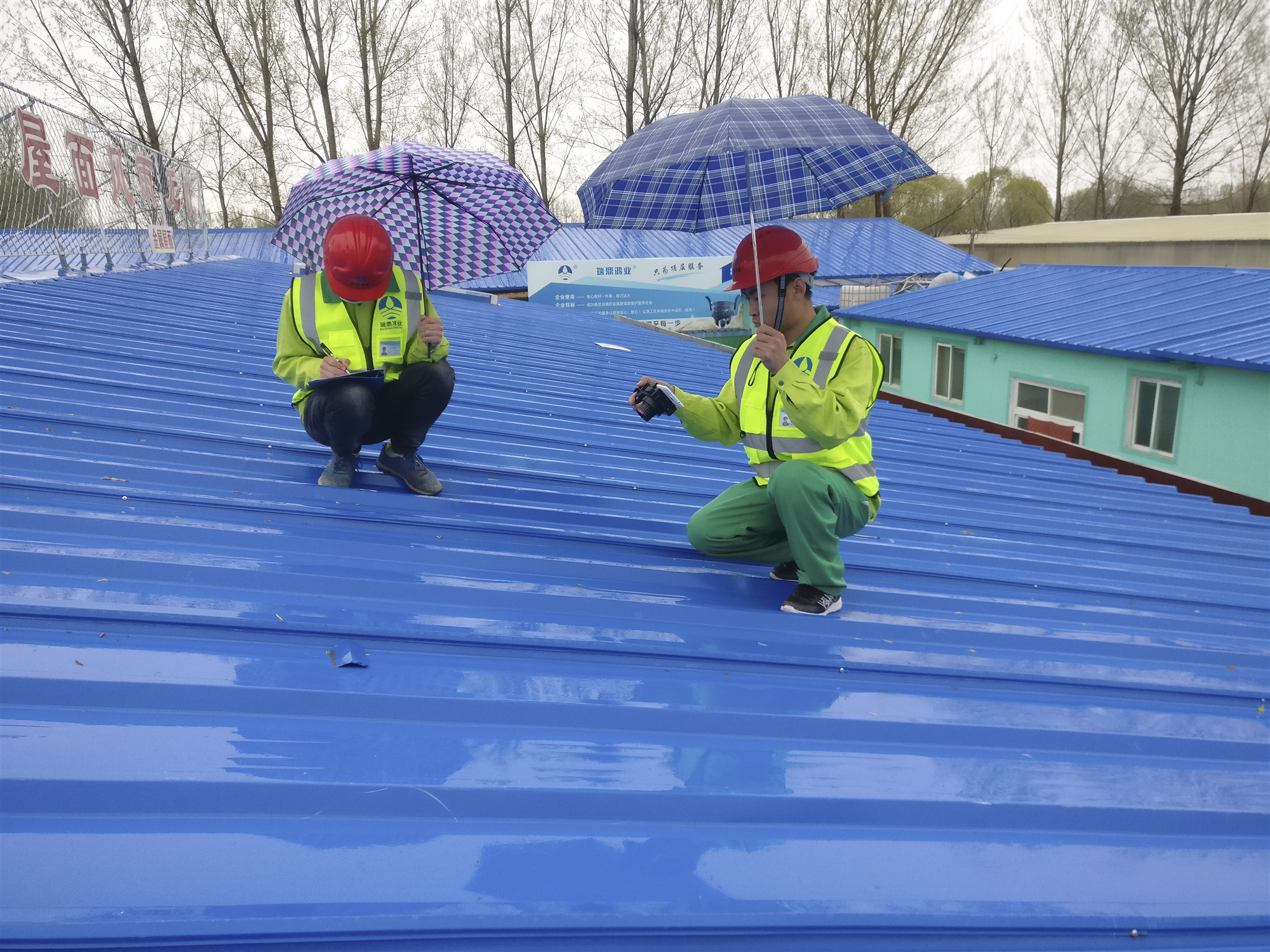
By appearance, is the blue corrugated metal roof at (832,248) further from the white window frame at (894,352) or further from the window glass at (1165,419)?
the window glass at (1165,419)

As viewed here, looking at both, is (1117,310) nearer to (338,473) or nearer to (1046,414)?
(1046,414)

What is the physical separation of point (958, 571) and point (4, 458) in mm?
4083

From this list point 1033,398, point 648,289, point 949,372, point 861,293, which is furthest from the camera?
point 861,293

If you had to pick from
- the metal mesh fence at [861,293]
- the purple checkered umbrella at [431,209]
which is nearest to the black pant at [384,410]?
the purple checkered umbrella at [431,209]

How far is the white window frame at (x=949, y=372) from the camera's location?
17.9 metres

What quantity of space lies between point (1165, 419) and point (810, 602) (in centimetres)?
1217

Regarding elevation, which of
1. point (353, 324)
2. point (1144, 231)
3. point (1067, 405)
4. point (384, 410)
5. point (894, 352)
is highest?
point (1144, 231)

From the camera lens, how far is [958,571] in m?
4.13

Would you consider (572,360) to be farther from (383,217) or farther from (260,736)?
(260,736)

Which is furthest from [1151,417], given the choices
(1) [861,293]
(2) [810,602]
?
(1) [861,293]

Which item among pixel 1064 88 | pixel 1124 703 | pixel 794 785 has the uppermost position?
pixel 1064 88

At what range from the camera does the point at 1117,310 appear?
558 inches

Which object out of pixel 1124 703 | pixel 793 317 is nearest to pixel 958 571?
pixel 1124 703

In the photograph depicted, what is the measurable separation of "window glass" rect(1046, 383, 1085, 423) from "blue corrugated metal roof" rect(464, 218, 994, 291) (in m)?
11.1
